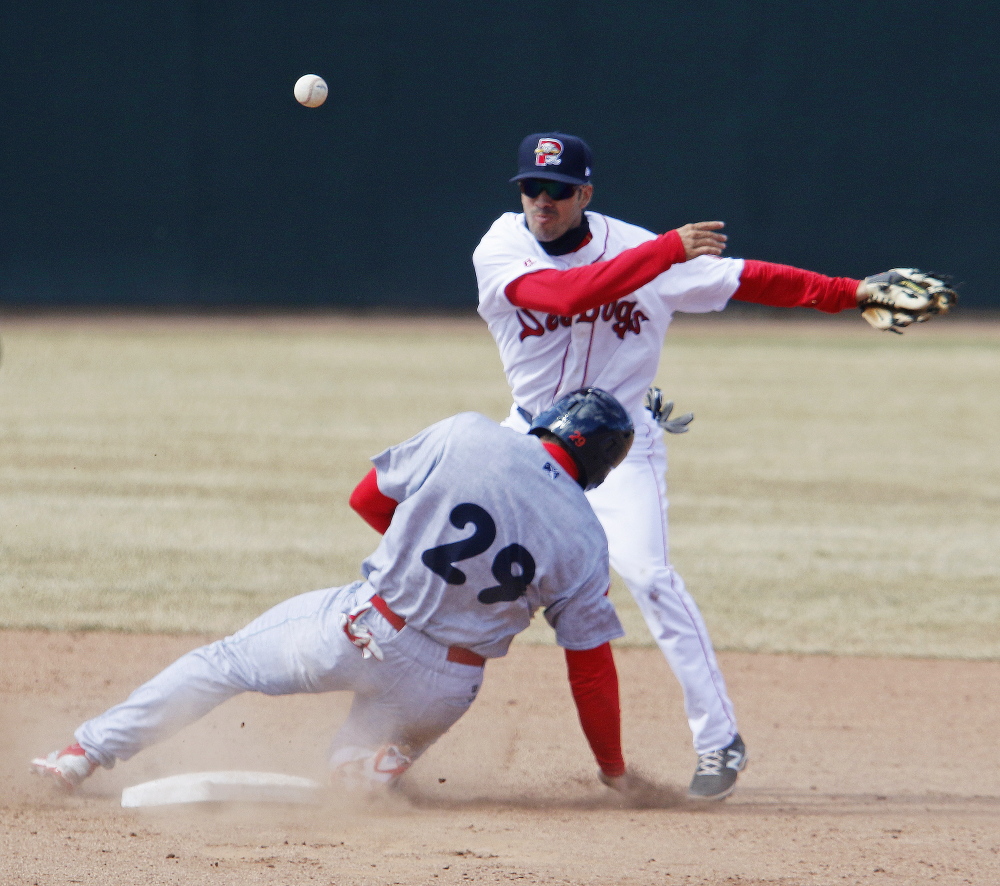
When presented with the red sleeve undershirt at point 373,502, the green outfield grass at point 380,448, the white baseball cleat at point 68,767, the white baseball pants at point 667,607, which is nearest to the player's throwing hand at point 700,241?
the white baseball pants at point 667,607

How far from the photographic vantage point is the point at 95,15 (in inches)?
735

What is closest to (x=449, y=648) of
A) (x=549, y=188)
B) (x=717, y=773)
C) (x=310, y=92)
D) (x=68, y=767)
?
(x=717, y=773)

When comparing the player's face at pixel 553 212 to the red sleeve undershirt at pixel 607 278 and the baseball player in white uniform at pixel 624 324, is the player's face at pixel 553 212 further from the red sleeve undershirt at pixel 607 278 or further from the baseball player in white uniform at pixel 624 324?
the red sleeve undershirt at pixel 607 278

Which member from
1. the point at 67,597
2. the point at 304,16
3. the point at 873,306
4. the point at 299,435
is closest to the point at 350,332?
the point at 304,16

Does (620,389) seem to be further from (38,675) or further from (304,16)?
(304,16)

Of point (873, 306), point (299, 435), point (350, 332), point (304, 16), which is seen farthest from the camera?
point (304, 16)

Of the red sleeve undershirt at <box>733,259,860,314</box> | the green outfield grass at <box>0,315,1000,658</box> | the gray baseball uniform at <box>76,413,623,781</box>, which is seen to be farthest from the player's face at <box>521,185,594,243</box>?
the green outfield grass at <box>0,315,1000,658</box>

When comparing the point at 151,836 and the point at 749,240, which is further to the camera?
the point at 749,240

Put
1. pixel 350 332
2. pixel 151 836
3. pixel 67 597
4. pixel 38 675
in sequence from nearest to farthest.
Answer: pixel 151 836 < pixel 38 675 < pixel 67 597 < pixel 350 332

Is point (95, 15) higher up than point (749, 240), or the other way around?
point (95, 15)

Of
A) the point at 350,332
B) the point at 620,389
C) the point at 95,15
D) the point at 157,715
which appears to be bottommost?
the point at 350,332

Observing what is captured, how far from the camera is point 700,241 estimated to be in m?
3.92

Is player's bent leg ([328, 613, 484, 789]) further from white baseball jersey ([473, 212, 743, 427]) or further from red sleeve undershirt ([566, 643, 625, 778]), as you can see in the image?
white baseball jersey ([473, 212, 743, 427])

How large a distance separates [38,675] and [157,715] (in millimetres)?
1869
